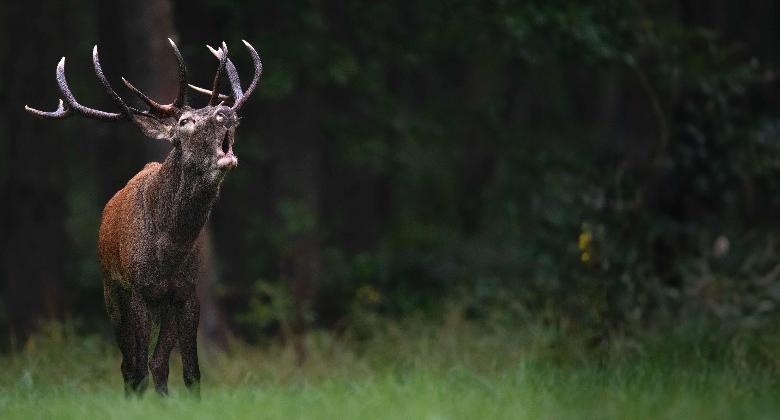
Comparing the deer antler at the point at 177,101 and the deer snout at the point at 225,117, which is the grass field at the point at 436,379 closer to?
the deer snout at the point at 225,117

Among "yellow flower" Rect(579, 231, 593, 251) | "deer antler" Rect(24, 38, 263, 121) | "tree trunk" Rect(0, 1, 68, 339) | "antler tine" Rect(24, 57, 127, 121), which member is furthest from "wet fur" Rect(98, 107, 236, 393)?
"tree trunk" Rect(0, 1, 68, 339)

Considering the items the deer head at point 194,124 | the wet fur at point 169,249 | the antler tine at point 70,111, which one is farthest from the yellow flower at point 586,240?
the antler tine at point 70,111

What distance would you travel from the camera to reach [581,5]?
15.0m

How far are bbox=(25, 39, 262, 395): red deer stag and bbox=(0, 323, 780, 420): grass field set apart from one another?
0.35 metres

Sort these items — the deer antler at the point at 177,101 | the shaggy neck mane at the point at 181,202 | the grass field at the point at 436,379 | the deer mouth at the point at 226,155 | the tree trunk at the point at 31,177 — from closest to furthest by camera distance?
the grass field at the point at 436,379
the deer mouth at the point at 226,155
the shaggy neck mane at the point at 181,202
the deer antler at the point at 177,101
the tree trunk at the point at 31,177

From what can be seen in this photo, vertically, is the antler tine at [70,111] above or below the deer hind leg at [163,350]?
above

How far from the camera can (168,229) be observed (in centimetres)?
838

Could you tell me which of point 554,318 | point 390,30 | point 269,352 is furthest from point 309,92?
point 554,318

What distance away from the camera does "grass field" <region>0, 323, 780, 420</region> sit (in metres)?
7.47

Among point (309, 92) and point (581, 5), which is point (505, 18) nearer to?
point (581, 5)

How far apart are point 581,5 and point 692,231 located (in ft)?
9.72

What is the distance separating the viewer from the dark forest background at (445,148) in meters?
13.5

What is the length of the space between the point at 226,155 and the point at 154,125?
82 cm

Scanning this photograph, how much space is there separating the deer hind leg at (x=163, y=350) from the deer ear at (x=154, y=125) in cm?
116
